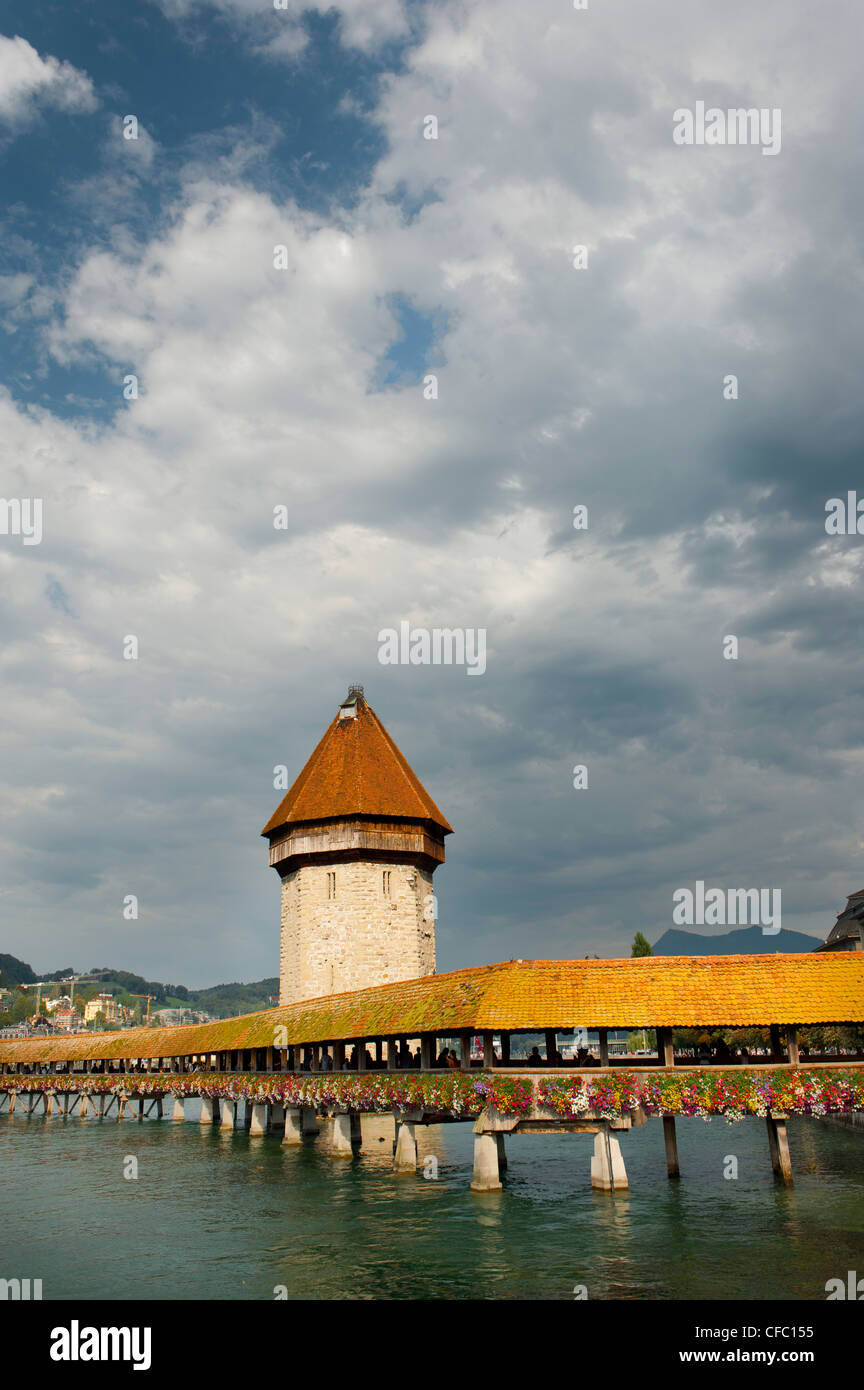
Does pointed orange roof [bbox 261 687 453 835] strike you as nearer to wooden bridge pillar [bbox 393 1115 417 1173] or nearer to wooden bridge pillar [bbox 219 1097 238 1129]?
wooden bridge pillar [bbox 219 1097 238 1129]

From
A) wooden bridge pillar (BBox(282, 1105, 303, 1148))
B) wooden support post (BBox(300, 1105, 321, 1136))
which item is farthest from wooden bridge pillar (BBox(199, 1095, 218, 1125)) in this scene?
wooden bridge pillar (BBox(282, 1105, 303, 1148))

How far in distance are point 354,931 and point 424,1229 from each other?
2539 cm

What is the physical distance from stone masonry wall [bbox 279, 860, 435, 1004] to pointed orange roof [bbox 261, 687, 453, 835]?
7.53 ft

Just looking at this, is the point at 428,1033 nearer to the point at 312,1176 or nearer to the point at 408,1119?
the point at 408,1119

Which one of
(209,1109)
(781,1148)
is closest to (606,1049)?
(781,1148)

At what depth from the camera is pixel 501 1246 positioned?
1456 centimetres

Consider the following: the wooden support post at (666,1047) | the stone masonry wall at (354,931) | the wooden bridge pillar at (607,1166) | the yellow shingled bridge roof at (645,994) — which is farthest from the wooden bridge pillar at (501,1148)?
the stone masonry wall at (354,931)

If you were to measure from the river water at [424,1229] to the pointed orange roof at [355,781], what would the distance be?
1612cm

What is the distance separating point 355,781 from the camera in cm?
4394

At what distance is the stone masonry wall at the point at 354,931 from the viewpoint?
1608 inches

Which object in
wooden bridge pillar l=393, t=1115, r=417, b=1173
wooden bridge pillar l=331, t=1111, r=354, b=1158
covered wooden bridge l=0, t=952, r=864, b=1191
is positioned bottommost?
wooden bridge pillar l=331, t=1111, r=354, b=1158

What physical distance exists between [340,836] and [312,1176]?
1937 cm

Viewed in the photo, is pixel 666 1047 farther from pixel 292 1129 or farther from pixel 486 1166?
pixel 292 1129

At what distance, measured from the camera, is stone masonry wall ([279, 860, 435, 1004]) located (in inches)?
1608
